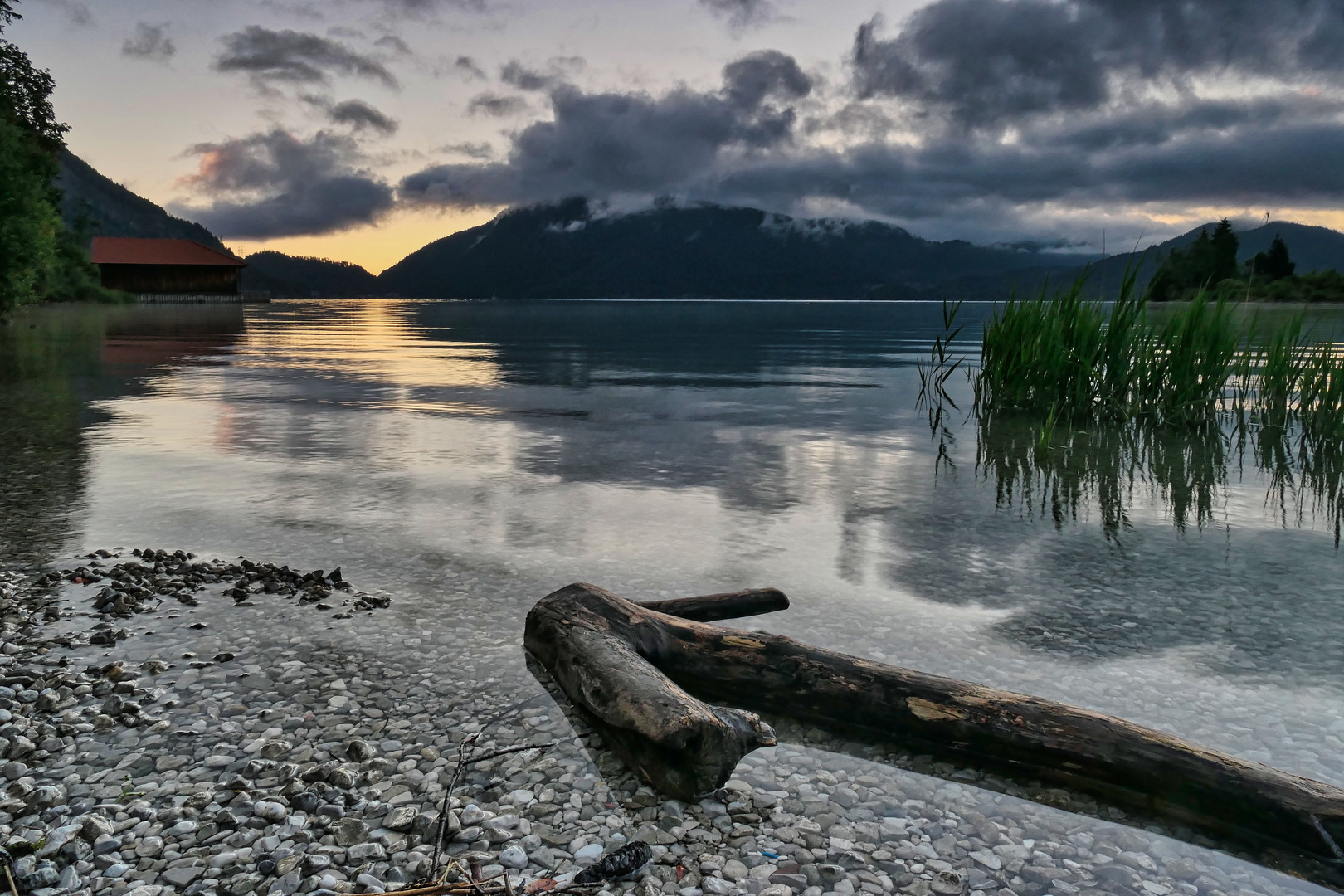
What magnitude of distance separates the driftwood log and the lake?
0.67m

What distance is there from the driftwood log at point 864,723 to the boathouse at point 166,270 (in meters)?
113

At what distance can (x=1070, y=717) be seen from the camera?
166 inches

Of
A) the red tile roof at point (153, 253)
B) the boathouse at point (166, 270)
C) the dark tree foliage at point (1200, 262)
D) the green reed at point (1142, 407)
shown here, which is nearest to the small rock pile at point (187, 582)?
the green reed at point (1142, 407)

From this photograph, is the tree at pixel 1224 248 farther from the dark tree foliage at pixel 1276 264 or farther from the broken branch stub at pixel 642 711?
the broken branch stub at pixel 642 711

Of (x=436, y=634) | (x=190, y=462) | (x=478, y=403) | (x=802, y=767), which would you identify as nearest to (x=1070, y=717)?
(x=802, y=767)

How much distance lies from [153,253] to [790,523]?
113349 millimetres

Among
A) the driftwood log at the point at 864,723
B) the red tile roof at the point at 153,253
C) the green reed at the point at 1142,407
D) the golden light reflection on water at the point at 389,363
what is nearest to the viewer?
the driftwood log at the point at 864,723

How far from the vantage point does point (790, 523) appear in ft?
29.4

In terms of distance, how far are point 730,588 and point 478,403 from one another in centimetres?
1302

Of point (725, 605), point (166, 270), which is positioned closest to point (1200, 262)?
point (725, 605)

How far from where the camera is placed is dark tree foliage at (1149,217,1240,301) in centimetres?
8462

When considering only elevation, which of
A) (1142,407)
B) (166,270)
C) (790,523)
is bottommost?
(790,523)

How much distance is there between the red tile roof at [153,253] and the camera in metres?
100

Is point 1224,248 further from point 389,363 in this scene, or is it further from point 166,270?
point 166,270
